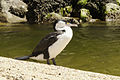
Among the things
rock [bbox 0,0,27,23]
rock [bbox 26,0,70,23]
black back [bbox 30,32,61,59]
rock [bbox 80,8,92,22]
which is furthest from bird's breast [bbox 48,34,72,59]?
rock [bbox 0,0,27,23]

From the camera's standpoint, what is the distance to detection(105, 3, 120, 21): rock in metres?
28.6

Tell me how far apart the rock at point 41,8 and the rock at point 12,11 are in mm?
1594

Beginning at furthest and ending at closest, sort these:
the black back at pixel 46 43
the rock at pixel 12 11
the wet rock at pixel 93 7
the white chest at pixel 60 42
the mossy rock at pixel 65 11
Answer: the mossy rock at pixel 65 11 < the wet rock at pixel 93 7 < the rock at pixel 12 11 < the black back at pixel 46 43 < the white chest at pixel 60 42

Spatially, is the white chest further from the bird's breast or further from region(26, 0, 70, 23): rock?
region(26, 0, 70, 23): rock

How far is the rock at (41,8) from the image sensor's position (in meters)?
27.6

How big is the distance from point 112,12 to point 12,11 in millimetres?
17338

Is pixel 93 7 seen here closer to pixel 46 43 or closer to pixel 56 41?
pixel 46 43

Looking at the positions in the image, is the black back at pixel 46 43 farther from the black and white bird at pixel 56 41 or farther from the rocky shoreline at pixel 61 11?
the rocky shoreline at pixel 61 11

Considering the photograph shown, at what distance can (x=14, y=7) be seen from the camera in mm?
30141

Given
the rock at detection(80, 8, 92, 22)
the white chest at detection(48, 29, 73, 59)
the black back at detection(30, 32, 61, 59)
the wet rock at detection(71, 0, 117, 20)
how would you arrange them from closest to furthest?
the white chest at detection(48, 29, 73, 59), the black back at detection(30, 32, 61, 59), the rock at detection(80, 8, 92, 22), the wet rock at detection(71, 0, 117, 20)

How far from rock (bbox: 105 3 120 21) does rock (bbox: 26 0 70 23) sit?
7581 millimetres

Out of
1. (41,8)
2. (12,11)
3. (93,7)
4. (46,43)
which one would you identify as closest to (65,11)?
(41,8)

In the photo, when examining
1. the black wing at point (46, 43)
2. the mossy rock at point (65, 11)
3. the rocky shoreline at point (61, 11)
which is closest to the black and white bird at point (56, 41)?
the black wing at point (46, 43)

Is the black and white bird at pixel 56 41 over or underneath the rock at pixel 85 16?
over
